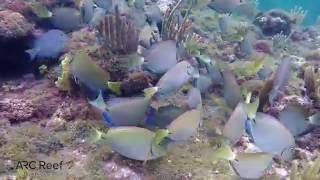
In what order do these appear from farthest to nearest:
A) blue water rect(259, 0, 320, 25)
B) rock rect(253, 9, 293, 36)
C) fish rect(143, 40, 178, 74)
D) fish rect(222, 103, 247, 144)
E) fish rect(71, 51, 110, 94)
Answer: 1. blue water rect(259, 0, 320, 25)
2. rock rect(253, 9, 293, 36)
3. fish rect(143, 40, 178, 74)
4. fish rect(71, 51, 110, 94)
5. fish rect(222, 103, 247, 144)

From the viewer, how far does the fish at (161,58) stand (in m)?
4.54

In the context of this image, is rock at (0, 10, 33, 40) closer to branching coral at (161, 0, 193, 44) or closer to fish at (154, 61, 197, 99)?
branching coral at (161, 0, 193, 44)

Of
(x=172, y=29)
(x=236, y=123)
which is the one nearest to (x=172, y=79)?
(x=236, y=123)

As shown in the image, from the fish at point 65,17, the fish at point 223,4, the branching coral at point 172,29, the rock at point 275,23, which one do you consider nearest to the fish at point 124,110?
the fish at point 65,17

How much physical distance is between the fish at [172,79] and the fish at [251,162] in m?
1.24

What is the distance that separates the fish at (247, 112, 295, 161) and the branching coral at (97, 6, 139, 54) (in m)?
2.62

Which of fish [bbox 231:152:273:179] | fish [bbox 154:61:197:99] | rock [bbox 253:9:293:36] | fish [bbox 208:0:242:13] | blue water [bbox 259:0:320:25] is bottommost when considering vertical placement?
blue water [bbox 259:0:320:25]

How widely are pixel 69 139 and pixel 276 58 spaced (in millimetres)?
7042

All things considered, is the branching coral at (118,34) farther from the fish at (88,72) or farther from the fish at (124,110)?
the fish at (124,110)

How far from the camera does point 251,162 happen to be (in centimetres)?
321

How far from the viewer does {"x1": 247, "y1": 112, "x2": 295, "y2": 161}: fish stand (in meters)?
3.42

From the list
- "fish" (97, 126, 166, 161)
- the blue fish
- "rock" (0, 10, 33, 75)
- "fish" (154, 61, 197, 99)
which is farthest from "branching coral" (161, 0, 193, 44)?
"fish" (97, 126, 166, 161)

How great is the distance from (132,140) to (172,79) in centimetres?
113

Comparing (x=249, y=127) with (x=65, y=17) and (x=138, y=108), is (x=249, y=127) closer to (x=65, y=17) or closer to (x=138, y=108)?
(x=138, y=108)
